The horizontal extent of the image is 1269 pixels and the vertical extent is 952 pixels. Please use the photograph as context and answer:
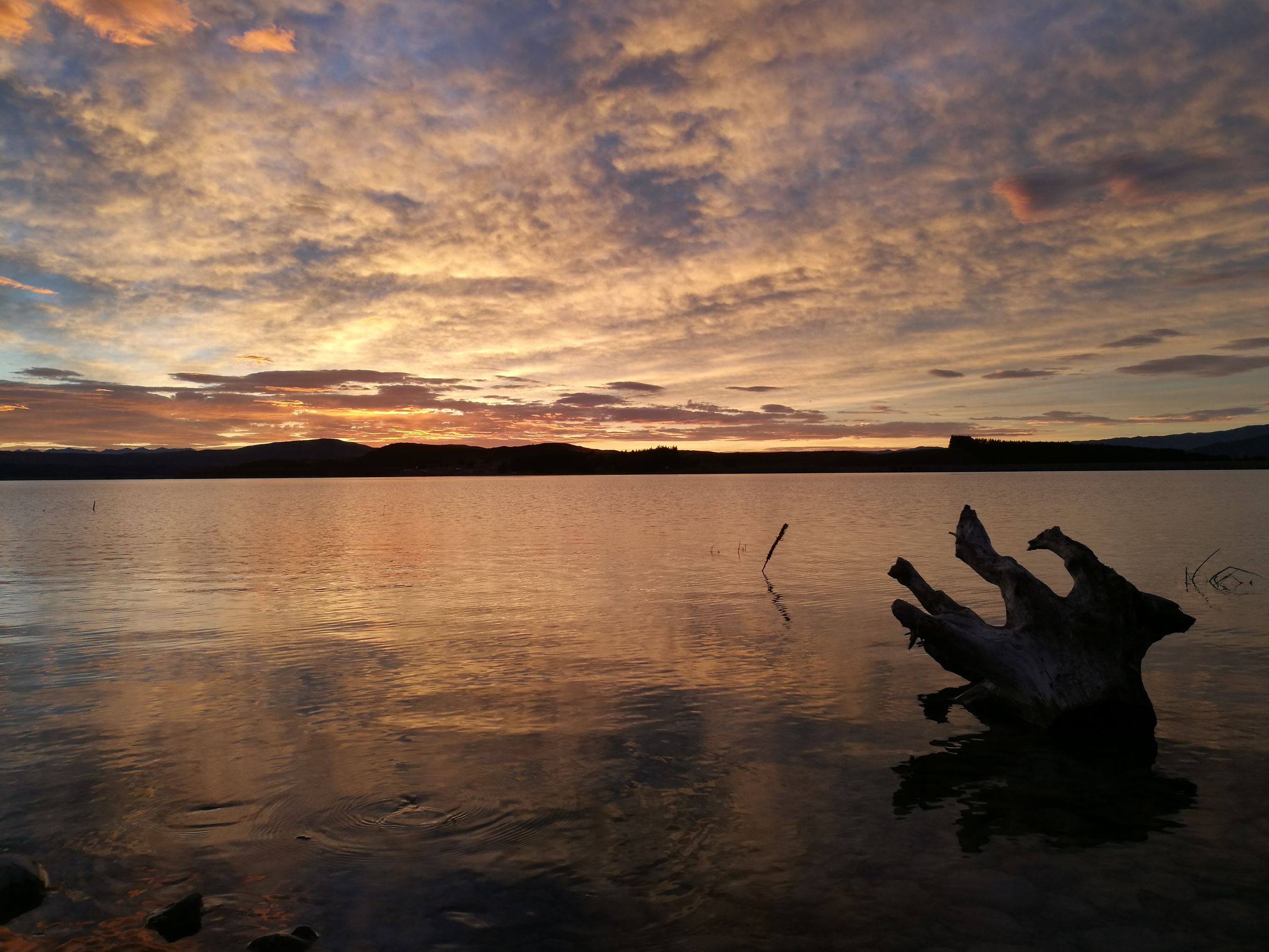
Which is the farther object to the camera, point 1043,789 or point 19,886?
point 1043,789

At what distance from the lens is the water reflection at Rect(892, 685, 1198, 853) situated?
363 inches

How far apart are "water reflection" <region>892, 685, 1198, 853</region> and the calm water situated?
0.19 ft

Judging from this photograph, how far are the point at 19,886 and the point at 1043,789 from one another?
1201 cm

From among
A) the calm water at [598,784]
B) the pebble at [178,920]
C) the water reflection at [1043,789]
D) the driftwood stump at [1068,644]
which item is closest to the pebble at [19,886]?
the calm water at [598,784]

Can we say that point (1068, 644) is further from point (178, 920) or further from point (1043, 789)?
point (178, 920)

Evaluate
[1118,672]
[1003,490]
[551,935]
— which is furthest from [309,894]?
[1003,490]

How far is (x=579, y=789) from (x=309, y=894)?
3.65m

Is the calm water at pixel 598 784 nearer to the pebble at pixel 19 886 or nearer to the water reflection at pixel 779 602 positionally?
the pebble at pixel 19 886

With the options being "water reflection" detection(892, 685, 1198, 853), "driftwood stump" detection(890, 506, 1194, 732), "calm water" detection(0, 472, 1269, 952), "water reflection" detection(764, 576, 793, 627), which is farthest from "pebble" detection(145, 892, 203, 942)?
"water reflection" detection(764, 576, 793, 627)

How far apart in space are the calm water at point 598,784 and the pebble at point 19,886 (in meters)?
0.16

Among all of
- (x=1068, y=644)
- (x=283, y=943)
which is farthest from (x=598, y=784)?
(x=1068, y=644)

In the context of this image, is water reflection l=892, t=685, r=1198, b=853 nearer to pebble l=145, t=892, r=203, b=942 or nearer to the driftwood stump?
the driftwood stump

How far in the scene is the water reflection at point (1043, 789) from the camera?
923 centimetres

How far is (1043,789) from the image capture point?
10.5 m
